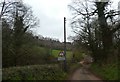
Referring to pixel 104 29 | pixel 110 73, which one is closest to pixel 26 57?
pixel 104 29

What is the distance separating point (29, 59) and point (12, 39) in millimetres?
4452

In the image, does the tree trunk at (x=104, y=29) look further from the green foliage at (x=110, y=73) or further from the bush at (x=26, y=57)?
the bush at (x=26, y=57)

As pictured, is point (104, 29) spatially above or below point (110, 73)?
above

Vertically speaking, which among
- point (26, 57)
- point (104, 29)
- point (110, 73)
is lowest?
point (110, 73)

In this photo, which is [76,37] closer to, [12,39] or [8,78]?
[12,39]

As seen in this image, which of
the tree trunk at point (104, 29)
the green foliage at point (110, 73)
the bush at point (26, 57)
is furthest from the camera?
the tree trunk at point (104, 29)

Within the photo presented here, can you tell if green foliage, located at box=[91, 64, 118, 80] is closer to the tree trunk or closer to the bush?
the tree trunk

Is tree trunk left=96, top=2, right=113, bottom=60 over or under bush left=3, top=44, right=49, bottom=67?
over

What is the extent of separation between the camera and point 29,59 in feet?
115

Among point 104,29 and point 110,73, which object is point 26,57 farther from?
point 110,73

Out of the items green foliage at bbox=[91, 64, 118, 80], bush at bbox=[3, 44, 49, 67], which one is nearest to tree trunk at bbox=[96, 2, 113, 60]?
green foliage at bbox=[91, 64, 118, 80]

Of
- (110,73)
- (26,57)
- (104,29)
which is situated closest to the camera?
(110,73)

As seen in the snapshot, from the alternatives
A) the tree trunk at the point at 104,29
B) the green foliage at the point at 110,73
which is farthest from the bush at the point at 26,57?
the green foliage at the point at 110,73

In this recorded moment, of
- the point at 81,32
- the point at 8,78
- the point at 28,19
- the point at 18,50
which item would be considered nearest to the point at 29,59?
the point at 18,50
